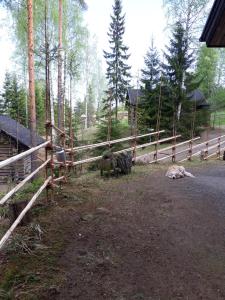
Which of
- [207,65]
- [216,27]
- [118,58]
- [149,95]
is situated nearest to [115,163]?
[216,27]

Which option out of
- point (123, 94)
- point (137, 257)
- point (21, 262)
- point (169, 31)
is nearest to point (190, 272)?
point (137, 257)

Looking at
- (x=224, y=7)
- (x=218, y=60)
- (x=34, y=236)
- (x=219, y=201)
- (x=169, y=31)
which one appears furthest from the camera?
(x=218, y=60)

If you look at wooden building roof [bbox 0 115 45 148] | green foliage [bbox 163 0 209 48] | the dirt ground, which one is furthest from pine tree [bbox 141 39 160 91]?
the dirt ground

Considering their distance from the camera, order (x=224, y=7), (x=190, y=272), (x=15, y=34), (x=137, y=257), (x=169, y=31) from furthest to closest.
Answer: (x=169, y=31), (x=15, y=34), (x=224, y=7), (x=137, y=257), (x=190, y=272)

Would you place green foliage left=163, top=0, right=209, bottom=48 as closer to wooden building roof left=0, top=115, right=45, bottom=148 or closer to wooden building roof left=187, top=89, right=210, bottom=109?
wooden building roof left=187, top=89, right=210, bottom=109

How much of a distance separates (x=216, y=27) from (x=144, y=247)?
3.26 m

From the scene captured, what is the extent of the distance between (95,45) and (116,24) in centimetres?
562

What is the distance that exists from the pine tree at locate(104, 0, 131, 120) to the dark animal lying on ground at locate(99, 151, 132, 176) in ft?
57.5

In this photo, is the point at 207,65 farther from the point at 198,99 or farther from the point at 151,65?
the point at 151,65

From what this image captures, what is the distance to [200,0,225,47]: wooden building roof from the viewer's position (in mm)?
3925

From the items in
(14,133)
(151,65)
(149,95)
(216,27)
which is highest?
(151,65)

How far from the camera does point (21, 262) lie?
9.37 ft

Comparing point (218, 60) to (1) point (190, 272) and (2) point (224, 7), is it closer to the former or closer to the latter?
(2) point (224, 7)

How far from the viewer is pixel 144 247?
10.9 ft
